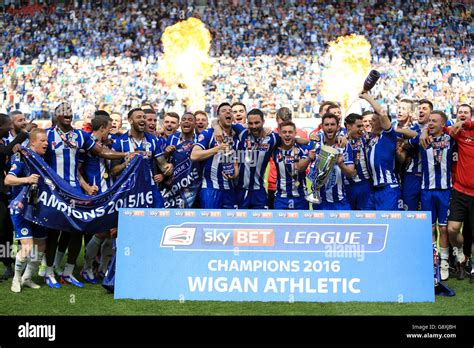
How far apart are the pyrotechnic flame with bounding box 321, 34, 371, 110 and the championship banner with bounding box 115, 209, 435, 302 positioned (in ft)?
76.1

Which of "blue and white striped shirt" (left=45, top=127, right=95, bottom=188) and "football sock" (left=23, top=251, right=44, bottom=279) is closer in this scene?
"football sock" (left=23, top=251, right=44, bottom=279)

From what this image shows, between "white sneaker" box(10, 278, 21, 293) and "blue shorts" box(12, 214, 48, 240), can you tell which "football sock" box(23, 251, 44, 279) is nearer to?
"white sneaker" box(10, 278, 21, 293)

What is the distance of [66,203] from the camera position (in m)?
7.70

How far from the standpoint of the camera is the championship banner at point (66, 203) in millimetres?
7652

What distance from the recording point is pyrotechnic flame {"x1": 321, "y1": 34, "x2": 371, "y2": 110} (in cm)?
3188

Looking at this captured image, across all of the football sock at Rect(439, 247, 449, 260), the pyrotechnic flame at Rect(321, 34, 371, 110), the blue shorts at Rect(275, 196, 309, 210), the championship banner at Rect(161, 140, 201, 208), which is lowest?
the football sock at Rect(439, 247, 449, 260)

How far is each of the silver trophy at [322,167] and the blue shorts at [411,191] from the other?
1.49 meters

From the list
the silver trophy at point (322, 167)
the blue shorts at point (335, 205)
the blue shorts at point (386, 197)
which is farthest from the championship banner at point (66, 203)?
the blue shorts at point (386, 197)

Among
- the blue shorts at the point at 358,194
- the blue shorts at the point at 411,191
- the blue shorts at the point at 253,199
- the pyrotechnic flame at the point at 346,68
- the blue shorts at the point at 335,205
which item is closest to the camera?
the blue shorts at the point at 253,199

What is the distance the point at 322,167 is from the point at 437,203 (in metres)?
1.96

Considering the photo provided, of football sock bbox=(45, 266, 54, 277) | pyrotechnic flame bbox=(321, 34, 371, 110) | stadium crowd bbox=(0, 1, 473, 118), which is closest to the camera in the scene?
football sock bbox=(45, 266, 54, 277)

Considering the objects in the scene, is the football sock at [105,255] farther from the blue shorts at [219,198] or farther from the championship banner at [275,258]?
the championship banner at [275,258]

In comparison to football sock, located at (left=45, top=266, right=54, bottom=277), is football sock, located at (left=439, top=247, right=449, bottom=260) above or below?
above

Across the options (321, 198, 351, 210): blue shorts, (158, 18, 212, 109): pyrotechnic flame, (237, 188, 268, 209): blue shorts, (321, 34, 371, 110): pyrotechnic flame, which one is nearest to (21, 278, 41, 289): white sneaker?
(237, 188, 268, 209): blue shorts
